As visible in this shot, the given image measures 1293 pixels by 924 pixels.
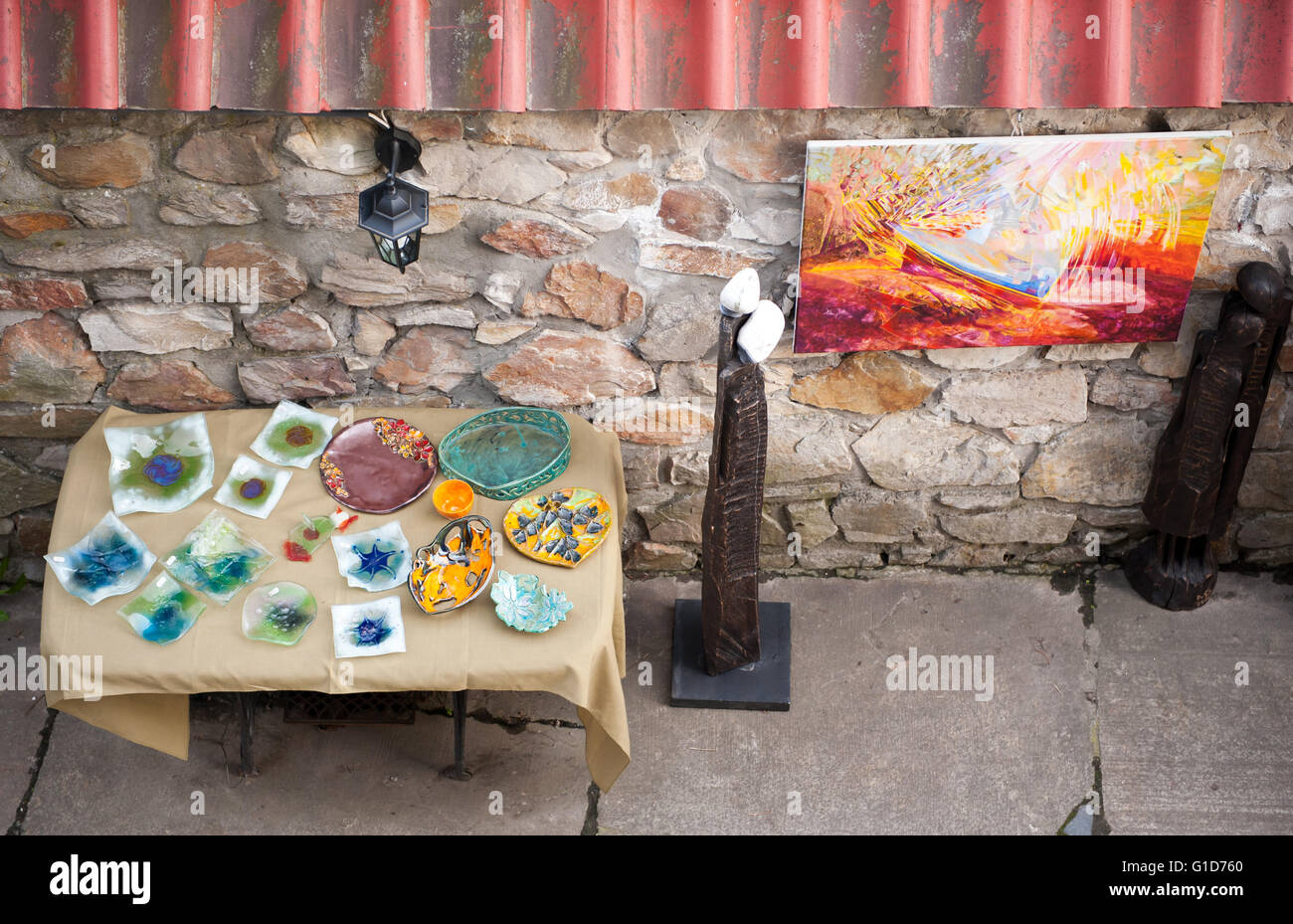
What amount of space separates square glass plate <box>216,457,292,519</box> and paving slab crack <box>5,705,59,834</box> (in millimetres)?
1127

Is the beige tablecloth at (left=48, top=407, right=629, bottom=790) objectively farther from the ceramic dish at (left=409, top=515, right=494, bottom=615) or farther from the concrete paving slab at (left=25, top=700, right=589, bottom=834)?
the concrete paving slab at (left=25, top=700, right=589, bottom=834)

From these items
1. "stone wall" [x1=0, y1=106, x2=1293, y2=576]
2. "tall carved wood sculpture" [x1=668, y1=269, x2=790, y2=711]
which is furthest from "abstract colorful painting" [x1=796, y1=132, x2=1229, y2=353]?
"tall carved wood sculpture" [x1=668, y1=269, x2=790, y2=711]

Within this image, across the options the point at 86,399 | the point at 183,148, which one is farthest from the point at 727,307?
the point at 86,399

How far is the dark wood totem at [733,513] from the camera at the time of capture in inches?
133

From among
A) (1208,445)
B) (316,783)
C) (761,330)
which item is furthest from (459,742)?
(1208,445)

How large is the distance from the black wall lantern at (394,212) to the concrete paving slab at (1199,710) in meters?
2.79

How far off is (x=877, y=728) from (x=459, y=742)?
1421 millimetres

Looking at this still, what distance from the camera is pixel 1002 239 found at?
3.69m

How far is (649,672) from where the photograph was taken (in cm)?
423

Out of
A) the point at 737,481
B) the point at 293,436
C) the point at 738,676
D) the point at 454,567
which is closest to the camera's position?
the point at 454,567

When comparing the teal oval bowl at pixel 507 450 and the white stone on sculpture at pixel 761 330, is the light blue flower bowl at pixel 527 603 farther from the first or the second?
the white stone on sculpture at pixel 761 330

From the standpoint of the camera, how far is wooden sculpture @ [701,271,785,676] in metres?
3.26

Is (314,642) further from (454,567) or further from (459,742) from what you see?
(459,742)

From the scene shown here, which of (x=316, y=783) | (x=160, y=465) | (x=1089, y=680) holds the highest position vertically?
(x=160, y=465)
